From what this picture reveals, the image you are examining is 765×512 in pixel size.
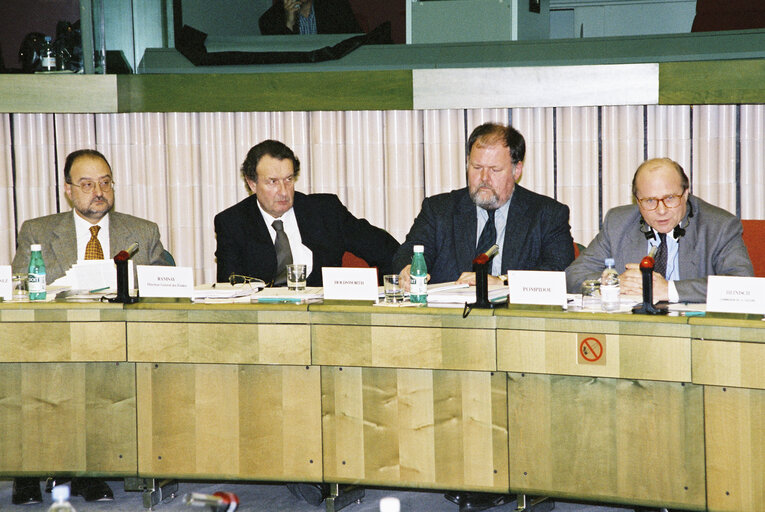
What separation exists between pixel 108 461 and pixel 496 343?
4.54 ft

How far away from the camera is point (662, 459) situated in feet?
8.53

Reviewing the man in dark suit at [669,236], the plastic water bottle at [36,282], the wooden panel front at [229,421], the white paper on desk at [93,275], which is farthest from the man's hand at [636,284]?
the plastic water bottle at [36,282]

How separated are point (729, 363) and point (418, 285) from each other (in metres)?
0.98

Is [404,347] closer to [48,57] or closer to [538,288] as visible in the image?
[538,288]

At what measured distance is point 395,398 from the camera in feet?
9.39

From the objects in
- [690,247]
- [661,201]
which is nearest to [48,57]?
[661,201]

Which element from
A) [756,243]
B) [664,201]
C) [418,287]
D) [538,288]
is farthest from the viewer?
[756,243]

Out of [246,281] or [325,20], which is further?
[325,20]

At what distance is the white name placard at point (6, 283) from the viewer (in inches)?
124

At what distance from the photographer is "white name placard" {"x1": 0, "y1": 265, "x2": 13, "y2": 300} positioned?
124 inches

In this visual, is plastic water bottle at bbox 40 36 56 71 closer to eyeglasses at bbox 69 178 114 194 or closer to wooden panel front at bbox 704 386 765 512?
eyeglasses at bbox 69 178 114 194

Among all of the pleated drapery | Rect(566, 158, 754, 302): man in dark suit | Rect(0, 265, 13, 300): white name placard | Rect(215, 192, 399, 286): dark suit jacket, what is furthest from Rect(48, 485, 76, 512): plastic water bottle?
the pleated drapery

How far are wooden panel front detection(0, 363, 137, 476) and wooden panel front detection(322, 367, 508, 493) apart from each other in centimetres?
71

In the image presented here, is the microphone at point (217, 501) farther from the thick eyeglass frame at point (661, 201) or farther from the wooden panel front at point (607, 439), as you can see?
the thick eyeglass frame at point (661, 201)
